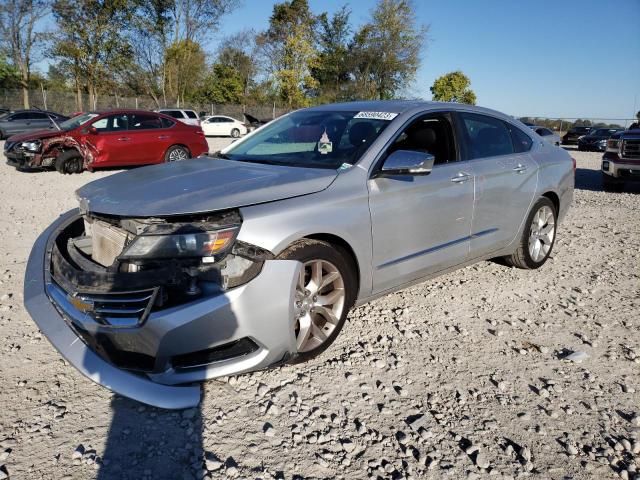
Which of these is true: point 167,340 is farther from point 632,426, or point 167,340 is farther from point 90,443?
point 632,426

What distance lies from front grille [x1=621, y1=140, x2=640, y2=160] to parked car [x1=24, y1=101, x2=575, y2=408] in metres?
6.93

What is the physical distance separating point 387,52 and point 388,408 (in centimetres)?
4711

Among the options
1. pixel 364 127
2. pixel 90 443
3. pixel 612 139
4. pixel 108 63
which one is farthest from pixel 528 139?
pixel 108 63

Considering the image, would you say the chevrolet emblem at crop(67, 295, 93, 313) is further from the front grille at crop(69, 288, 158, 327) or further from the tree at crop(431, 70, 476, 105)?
the tree at crop(431, 70, 476, 105)

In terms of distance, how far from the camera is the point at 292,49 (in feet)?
135

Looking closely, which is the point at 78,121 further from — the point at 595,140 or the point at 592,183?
the point at 595,140

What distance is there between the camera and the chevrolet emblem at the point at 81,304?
93.6 inches

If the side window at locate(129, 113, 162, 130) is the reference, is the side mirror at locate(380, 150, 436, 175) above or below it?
below

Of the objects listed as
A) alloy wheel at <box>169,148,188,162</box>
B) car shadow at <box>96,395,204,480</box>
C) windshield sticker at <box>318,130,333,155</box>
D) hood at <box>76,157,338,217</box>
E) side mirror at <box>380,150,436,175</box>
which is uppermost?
alloy wheel at <box>169,148,188,162</box>

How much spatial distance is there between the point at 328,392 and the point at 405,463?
645 millimetres

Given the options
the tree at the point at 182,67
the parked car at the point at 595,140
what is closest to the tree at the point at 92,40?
the tree at the point at 182,67

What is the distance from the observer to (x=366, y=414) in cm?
248

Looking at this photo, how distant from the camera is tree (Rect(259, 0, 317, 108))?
1620 inches

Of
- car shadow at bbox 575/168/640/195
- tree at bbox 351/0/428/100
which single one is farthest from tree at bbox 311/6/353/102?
car shadow at bbox 575/168/640/195
